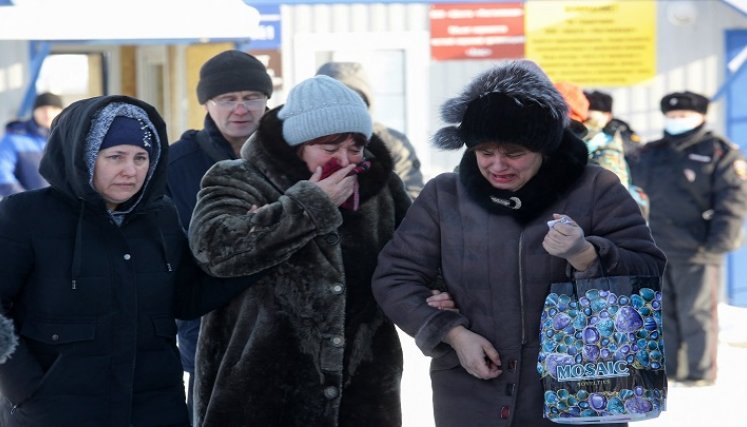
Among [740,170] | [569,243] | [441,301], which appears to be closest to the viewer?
[569,243]

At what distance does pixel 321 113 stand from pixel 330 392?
31.1 inches

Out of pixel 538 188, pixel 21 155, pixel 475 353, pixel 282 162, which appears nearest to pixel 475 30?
pixel 21 155

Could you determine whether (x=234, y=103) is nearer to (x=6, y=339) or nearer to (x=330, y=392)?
(x=330, y=392)

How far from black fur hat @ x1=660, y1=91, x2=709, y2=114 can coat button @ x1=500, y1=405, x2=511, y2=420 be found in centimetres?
517

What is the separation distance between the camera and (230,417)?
368cm

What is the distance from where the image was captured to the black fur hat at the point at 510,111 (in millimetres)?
3379

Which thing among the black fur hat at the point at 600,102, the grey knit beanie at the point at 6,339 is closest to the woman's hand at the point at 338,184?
the grey knit beanie at the point at 6,339

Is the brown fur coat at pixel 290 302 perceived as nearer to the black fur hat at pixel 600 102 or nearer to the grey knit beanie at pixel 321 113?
the grey knit beanie at pixel 321 113

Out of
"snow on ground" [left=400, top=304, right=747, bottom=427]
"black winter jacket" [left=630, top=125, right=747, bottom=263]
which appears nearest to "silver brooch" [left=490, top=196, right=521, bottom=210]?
"snow on ground" [left=400, top=304, right=747, bottom=427]

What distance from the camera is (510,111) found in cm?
338

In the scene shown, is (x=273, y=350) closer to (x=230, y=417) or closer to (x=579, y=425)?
(x=230, y=417)

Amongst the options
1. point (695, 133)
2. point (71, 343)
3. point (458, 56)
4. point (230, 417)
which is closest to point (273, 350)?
point (230, 417)

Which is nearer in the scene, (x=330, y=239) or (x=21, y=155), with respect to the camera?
(x=330, y=239)

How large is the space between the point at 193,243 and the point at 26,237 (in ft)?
1.57
